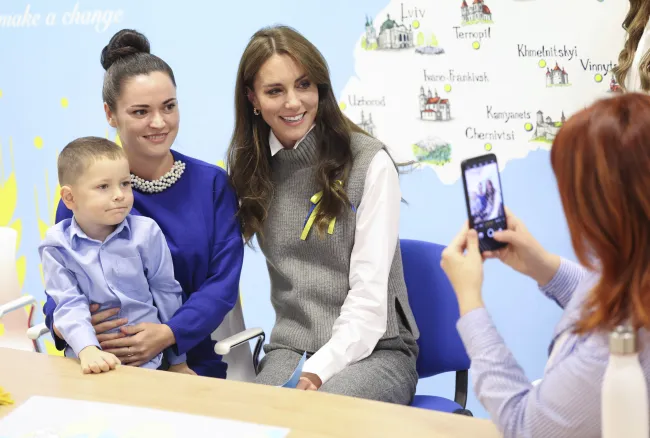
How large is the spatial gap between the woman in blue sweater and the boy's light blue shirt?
0.12 meters

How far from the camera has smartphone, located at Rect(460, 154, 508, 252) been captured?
5.10ft

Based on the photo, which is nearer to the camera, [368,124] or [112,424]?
[112,424]

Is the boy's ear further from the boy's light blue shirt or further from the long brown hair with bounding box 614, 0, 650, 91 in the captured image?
the long brown hair with bounding box 614, 0, 650, 91

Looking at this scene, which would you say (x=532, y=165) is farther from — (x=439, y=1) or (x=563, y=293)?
(x=563, y=293)

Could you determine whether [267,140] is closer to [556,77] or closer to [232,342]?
[232,342]

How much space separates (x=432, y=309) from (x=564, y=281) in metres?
0.70

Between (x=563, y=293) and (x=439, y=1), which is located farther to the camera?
(x=439, y=1)

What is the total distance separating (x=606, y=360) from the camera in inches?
Result: 50.0

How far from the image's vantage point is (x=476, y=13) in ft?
10.5

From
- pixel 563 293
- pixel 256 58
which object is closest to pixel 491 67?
pixel 256 58

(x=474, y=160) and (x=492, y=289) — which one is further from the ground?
(x=474, y=160)

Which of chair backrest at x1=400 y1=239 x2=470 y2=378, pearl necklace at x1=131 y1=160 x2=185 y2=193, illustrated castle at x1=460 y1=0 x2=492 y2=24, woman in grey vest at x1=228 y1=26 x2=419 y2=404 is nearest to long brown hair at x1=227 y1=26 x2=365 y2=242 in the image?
woman in grey vest at x1=228 y1=26 x2=419 y2=404

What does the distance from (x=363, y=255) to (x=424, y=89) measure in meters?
1.29

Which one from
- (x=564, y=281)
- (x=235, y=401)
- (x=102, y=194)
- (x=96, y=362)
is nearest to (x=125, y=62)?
(x=102, y=194)
